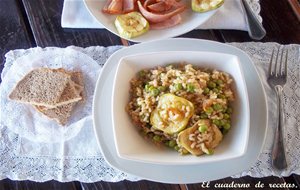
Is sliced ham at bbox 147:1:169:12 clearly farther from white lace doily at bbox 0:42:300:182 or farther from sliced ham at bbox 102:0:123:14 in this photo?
white lace doily at bbox 0:42:300:182

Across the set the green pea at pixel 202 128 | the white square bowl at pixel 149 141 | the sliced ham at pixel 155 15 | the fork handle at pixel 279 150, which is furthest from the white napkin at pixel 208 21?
the green pea at pixel 202 128

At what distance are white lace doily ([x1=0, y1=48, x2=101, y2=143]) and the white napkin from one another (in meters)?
0.12

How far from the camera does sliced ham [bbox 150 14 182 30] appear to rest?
1.31 m

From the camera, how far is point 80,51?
1.34 metres

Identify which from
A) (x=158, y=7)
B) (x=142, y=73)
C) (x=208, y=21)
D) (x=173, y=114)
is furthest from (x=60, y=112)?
(x=208, y=21)

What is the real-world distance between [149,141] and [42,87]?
422 millimetres

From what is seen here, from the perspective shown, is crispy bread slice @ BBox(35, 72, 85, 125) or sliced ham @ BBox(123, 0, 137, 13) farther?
sliced ham @ BBox(123, 0, 137, 13)

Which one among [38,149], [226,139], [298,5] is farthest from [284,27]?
[38,149]

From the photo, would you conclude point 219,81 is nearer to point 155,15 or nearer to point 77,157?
point 155,15

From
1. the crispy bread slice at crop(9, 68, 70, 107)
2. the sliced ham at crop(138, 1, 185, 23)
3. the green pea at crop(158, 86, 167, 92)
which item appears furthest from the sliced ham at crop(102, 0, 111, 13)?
the green pea at crop(158, 86, 167, 92)

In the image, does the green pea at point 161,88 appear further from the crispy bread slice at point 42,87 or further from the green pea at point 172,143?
the crispy bread slice at point 42,87

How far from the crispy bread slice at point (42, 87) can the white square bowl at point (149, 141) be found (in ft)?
0.79

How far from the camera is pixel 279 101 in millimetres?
1198

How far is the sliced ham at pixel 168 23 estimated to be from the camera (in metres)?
1.31
